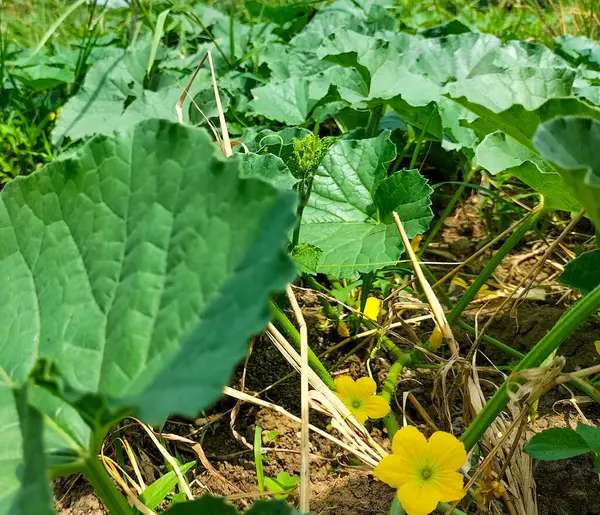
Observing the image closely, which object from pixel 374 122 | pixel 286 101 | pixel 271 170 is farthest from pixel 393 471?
pixel 286 101

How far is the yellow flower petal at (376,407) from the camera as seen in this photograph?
3.84 ft

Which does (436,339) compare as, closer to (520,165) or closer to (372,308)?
(372,308)

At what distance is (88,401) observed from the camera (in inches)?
23.7

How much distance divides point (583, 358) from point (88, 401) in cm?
120

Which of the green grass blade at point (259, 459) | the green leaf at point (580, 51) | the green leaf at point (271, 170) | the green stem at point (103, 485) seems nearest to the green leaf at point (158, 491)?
the green grass blade at point (259, 459)

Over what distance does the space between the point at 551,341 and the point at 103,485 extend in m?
0.62

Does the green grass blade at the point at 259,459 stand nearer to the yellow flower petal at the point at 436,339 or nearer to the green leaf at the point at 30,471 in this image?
the yellow flower petal at the point at 436,339

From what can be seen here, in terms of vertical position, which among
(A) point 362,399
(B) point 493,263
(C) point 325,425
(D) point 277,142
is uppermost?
(D) point 277,142

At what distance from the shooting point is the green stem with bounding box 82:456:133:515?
29.9 inches

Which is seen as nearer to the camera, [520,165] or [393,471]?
[393,471]

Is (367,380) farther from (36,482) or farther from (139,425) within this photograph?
(36,482)

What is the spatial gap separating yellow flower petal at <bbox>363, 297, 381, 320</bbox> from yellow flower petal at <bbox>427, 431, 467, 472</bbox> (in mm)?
532

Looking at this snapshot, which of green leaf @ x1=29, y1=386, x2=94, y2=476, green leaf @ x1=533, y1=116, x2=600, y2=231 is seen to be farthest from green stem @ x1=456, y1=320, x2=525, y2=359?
green leaf @ x1=29, y1=386, x2=94, y2=476

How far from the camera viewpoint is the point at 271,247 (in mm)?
646
